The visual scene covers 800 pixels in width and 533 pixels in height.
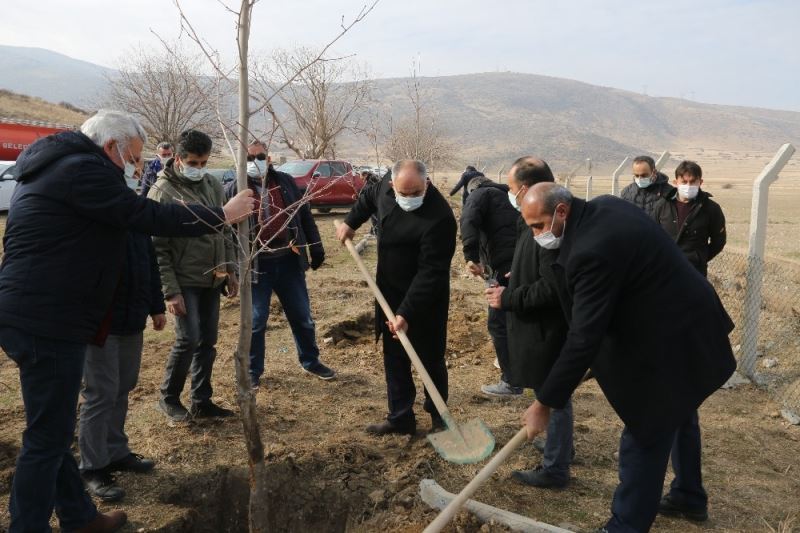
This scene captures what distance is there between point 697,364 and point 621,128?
6627 inches

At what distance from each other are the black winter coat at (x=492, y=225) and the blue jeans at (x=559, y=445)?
5.35 feet

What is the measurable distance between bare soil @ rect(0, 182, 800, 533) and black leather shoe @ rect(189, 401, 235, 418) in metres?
0.07

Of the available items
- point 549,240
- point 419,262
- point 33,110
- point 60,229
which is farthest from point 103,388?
point 33,110

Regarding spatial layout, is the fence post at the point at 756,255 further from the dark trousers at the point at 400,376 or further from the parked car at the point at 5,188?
the parked car at the point at 5,188

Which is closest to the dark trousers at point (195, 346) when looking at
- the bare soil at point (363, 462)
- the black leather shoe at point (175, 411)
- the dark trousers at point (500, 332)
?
the black leather shoe at point (175, 411)

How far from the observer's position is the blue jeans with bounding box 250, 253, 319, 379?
4809 mm

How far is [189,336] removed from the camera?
4102mm

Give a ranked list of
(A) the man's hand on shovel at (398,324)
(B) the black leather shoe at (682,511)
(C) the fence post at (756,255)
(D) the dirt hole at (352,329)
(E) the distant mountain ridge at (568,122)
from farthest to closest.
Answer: (E) the distant mountain ridge at (568,122) < (D) the dirt hole at (352,329) < (C) the fence post at (756,255) < (A) the man's hand on shovel at (398,324) < (B) the black leather shoe at (682,511)

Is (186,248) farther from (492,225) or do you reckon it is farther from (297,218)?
(492,225)

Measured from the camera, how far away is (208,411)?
14.4ft

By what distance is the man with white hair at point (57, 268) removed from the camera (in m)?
2.58

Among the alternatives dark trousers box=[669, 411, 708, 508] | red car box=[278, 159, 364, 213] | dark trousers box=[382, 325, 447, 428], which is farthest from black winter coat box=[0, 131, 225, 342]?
red car box=[278, 159, 364, 213]

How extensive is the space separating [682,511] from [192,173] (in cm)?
333

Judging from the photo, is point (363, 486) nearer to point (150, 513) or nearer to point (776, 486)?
point (150, 513)
